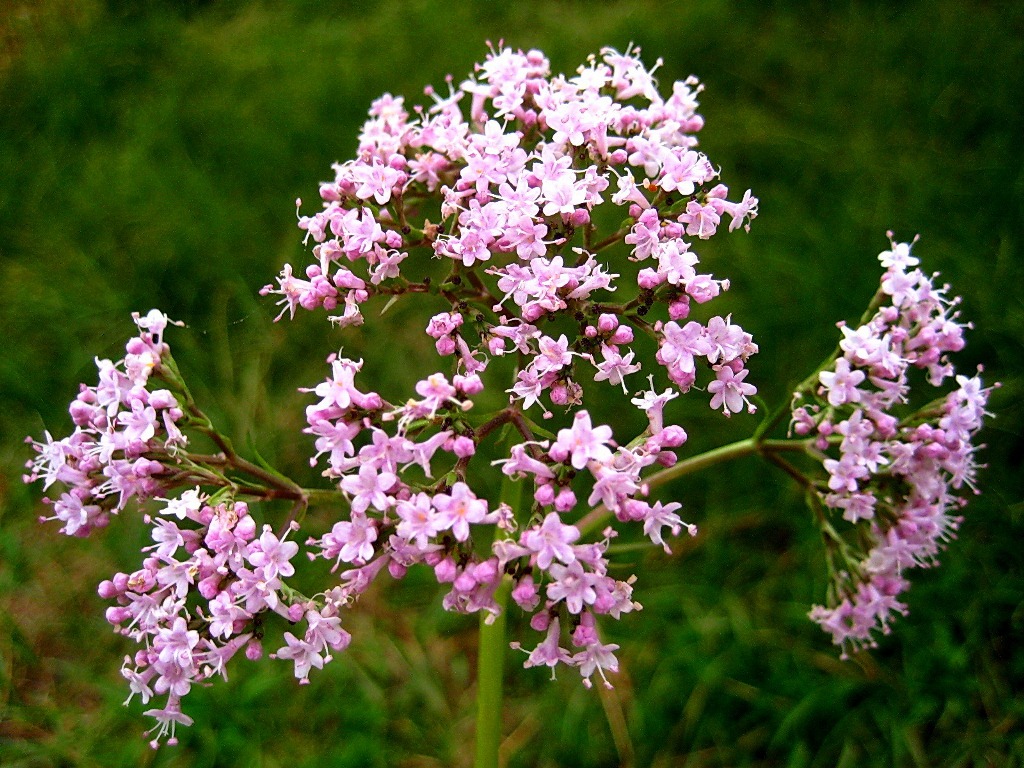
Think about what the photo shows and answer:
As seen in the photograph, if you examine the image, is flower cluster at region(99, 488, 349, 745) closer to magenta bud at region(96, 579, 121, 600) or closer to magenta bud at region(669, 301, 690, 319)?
magenta bud at region(96, 579, 121, 600)

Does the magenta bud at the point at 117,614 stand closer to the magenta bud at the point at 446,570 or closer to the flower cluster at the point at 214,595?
the flower cluster at the point at 214,595

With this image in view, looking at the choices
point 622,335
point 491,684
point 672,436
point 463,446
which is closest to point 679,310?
point 622,335

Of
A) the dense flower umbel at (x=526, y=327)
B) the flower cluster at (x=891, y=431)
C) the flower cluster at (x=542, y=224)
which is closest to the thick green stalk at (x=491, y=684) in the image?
the dense flower umbel at (x=526, y=327)

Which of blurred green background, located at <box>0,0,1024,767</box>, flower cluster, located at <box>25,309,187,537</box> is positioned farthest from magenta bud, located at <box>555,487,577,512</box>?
blurred green background, located at <box>0,0,1024,767</box>

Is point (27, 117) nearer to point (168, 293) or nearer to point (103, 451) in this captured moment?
point (168, 293)

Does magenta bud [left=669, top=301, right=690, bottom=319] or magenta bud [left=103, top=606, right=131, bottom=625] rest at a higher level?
magenta bud [left=669, top=301, right=690, bottom=319]

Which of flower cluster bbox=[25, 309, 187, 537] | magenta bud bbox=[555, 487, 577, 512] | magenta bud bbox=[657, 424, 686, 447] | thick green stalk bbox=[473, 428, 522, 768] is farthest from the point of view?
thick green stalk bbox=[473, 428, 522, 768]
